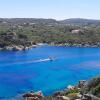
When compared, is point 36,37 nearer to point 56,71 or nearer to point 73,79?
point 56,71

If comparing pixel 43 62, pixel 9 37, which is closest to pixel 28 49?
pixel 9 37

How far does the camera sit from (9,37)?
333 feet

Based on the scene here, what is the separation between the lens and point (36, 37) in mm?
113938

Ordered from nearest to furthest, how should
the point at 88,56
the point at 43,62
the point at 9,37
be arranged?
1. the point at 43,62
2. the point at 88,56
3. the point at 9,37

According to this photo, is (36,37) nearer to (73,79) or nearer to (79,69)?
(79,69)

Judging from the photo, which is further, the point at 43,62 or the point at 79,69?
the point at 43,62

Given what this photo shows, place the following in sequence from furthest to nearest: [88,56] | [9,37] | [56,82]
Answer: [9,37], [88,56], [56,82]

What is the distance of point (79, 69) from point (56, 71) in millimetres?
4714

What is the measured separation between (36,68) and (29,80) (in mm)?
12429

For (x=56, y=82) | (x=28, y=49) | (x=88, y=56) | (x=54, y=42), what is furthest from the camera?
(x=54, y=42)

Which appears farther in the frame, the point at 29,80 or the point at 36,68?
the point at 36,68

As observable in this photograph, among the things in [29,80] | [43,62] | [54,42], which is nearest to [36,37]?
[54,42]

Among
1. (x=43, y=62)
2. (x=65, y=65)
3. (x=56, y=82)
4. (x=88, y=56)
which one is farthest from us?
(x=88, y=56)

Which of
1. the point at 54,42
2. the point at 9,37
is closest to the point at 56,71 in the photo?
the point at 9,37
